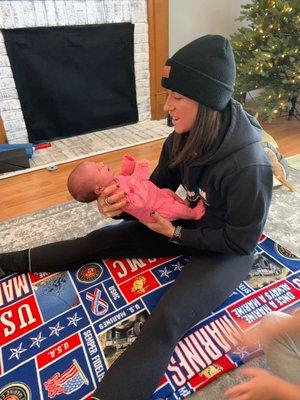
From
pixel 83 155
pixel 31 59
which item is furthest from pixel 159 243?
pixel 31 59

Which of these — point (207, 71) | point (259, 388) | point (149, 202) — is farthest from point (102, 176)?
point (259, 388)

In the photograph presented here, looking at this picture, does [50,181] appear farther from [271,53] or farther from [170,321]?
[271,53]

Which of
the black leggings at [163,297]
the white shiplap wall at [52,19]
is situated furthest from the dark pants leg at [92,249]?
the white shiplap wall at [52,19]

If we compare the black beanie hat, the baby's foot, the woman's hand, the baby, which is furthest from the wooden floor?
the woman's hand

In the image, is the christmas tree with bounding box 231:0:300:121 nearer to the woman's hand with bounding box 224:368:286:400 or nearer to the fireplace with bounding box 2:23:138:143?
the fireplace with bounding box 2:23:138:143

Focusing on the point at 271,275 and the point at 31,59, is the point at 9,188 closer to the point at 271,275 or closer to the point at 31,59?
the point at 31,59

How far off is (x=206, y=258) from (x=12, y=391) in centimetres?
76

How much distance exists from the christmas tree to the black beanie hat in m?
1.85

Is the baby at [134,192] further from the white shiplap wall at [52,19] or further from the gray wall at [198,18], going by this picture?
the gray wall at [198,18]

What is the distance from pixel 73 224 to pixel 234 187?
43.4 inches

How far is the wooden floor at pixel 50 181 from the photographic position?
2.09 metres

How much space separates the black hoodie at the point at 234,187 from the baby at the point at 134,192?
103 millimetres

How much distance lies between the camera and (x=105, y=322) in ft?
3.94

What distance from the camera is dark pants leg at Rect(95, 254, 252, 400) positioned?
89cm
